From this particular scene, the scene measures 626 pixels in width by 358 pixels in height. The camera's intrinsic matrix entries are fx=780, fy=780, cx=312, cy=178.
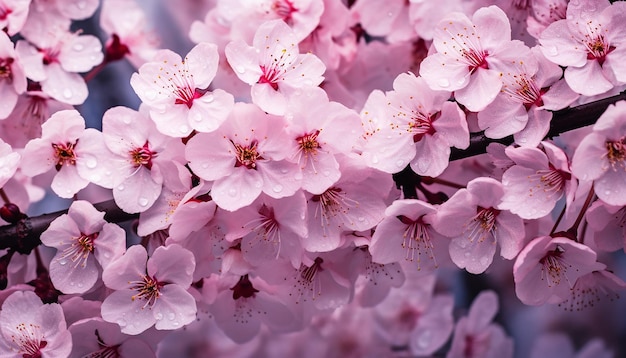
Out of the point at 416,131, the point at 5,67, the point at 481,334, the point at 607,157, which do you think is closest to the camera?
the point at 607,157

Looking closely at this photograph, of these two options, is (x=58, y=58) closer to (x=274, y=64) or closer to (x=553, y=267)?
(x=274, y=64)

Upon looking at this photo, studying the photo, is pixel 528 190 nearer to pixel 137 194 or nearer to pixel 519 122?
pixel 519 122

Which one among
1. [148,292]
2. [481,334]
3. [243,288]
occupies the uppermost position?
[148,292]

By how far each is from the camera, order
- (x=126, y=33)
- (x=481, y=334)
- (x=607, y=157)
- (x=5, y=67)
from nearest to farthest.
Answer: (x=607, y=157), (x=5, y=67), (x=126, y=33), (x=481, y=334)

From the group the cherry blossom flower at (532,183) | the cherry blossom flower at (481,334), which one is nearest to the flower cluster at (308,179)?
the cherry blossom flower at (532,183)

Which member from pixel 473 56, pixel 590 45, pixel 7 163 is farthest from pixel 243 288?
pixel 590 45

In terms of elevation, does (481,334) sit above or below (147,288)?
below

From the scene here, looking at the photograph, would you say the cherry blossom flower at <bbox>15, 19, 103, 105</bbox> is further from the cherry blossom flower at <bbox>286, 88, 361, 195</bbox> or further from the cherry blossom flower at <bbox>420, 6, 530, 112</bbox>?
the cherry blossom flower at <bbox>420, 6, 530, 112</bbox>

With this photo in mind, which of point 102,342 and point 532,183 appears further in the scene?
point 102,342

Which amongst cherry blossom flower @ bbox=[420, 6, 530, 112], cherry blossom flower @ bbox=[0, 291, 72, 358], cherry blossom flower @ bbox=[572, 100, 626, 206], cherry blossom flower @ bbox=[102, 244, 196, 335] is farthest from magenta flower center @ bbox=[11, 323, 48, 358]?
cherry blossom flower @ bbox=[572, 100, 626, 206]
